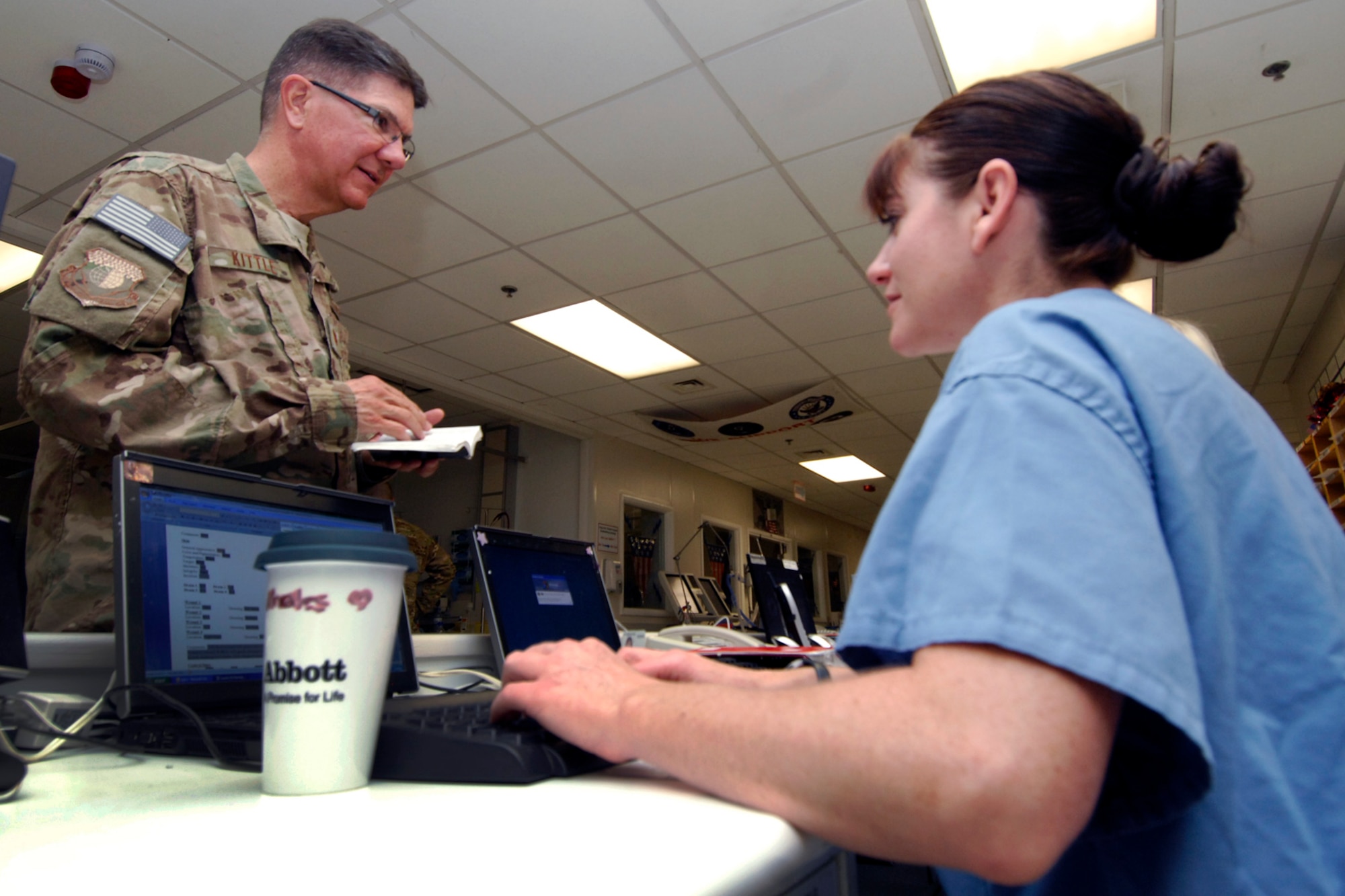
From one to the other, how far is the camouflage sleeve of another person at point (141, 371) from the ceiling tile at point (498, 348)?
3530mm

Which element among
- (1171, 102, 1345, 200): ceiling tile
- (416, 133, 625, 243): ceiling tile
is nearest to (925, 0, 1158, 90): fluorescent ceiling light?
(1171, 102, 1345, 200): ceiling tile

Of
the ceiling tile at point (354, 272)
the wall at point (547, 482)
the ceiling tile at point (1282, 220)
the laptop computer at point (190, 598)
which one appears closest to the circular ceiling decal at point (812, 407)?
the wall at point (547, 482)

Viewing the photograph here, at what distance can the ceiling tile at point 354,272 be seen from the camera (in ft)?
12.3

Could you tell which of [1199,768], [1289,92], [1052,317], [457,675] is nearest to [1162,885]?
[1199,768]

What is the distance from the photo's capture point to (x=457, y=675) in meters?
1.17

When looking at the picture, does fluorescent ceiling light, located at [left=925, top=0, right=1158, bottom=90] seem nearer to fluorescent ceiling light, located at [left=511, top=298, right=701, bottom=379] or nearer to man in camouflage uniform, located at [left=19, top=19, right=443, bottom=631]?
man in camouflage uniform, located at [left=19, top=19, right=443, bottom=631]

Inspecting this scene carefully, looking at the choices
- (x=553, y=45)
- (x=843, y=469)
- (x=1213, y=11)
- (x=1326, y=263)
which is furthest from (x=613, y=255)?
(x=843, y=469)

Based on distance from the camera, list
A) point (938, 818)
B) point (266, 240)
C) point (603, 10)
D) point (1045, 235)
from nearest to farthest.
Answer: point (938, 818) → point (1045, 235) → point (266, 240) → point (603, 10)

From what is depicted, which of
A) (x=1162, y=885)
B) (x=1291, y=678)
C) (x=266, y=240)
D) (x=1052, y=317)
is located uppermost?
(x=266, y=240)

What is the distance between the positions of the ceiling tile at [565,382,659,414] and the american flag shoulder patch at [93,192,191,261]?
14.7 ft

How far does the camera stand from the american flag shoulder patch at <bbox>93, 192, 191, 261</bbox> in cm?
103

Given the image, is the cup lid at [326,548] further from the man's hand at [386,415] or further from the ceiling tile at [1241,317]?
the ceiling tile at [1241,317]

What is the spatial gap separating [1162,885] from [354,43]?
5.89 ft

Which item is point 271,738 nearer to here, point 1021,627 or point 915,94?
point 1021,627
